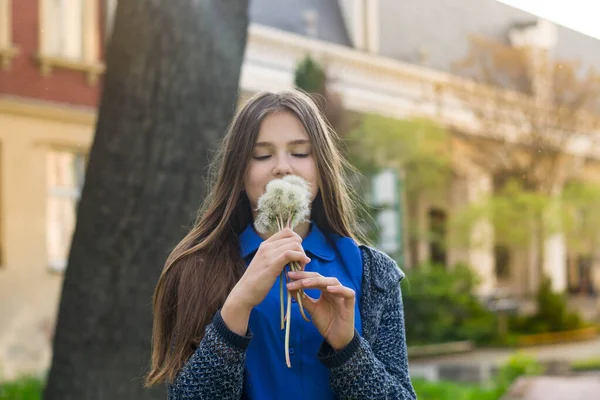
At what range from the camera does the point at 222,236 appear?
2043 mm

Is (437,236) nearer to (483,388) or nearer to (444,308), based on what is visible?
(444,308)

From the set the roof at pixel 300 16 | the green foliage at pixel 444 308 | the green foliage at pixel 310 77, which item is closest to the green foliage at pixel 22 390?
the green foliage at pixel 310 77

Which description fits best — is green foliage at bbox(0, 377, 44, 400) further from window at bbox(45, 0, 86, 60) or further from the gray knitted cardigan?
window at bbox(45, 0, 86, 60)

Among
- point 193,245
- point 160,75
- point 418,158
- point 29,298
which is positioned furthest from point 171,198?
point 418,158

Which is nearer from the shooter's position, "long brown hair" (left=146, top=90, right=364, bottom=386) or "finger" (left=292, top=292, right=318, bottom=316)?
"finger" (left=292, top=292, right=318, bottom=316)

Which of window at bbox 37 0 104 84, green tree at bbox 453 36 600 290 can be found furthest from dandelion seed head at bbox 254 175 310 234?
green tree at bbox 453 36 600 290

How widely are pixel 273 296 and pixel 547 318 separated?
58.7ft

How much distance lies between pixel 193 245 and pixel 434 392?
4.92 meters

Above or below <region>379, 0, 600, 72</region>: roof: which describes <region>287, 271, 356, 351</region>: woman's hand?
below

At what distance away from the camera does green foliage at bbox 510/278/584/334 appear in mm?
18750

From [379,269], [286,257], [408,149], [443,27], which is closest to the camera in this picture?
[286,257]

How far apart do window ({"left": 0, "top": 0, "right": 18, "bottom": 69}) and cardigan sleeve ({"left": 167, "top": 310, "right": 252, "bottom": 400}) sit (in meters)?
12.0

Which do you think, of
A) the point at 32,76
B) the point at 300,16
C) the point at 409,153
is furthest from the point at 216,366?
the point at 300,16

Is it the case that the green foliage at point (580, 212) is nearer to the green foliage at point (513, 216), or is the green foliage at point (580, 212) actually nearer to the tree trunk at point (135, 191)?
the green foliage at point (513, 216)
